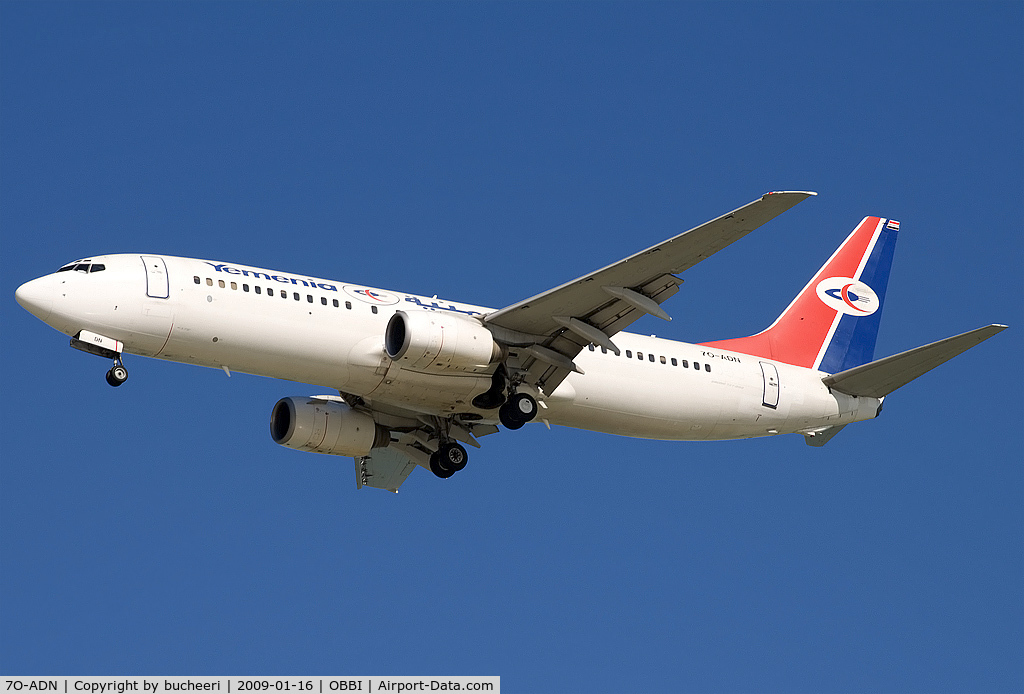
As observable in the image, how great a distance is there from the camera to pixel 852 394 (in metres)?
37.1

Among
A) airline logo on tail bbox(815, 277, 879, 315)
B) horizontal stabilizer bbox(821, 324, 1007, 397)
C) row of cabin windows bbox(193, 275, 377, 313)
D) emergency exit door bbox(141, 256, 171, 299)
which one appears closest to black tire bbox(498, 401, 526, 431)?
row of cabin windows bbox(193, 275, 377, 313)

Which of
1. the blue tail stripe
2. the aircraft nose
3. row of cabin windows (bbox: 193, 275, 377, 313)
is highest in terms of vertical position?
the blue tail stripe

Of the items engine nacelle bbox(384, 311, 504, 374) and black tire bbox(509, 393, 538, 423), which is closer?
engine nacelle bbox(384, 311, 504, 374)

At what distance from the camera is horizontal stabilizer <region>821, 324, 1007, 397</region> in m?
32.5

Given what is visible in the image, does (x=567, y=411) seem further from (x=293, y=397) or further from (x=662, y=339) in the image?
(x=293, y=397)

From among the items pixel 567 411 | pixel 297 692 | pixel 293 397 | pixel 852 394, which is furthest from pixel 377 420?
pixel 852 394

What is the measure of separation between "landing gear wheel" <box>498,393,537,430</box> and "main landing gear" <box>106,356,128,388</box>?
873 centimetres

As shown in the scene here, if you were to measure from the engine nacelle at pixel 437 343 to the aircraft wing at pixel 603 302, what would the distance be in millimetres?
795

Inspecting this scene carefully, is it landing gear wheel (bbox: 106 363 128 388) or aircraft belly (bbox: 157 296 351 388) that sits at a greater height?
aircraft belly (bbox: 157 296 351 388)

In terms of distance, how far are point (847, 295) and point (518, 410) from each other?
12.9m

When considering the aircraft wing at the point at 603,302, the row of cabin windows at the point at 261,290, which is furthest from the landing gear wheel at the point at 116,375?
the aircraft wing at the point at 603,302

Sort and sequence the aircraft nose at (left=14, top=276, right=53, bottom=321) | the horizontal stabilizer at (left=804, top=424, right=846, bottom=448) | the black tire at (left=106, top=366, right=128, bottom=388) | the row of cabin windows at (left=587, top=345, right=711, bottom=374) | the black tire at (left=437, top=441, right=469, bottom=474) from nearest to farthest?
the aircraft nose at (left=14, top=276, right=53, bottom=321)
the black tire at (left=106, top=366, right=128, bottom=388)
the row of cabin windows at (left=587, top=345, right=711, bottom=374)
the black tire at (left=437, top=441, right=469, bottom=474)
the horizontal stabilizer at (left=804, top=424, right=846, bottom=448)

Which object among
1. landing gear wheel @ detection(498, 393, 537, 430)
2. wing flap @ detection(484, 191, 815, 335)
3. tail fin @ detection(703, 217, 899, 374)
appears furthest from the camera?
tail fin @ detection(703, 217, 899, 374)

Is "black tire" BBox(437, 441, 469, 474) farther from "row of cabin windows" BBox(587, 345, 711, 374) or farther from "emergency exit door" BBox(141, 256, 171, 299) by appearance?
"emergency exit door" BBox(141, 256, 171, 299)
